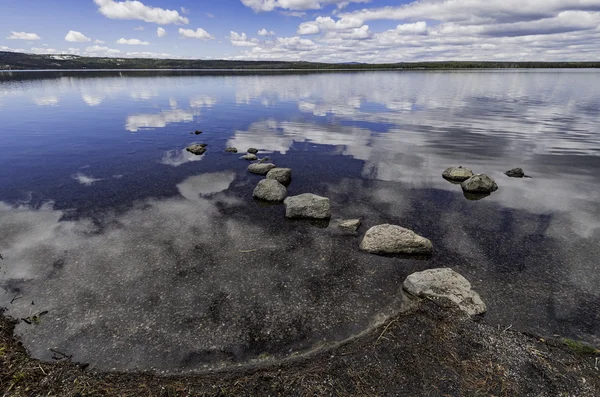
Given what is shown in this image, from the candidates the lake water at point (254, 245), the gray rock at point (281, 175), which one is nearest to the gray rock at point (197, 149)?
the lake water at point (254, 245)

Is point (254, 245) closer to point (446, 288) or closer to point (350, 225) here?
point (350, 225)

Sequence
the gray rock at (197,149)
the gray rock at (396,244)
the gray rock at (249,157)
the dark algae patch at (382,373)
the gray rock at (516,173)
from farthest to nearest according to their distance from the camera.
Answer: the gray rock at (197,149) → the gray rock at (249,157) → the gray rock at (516,173) → the gray rock at (396,244) → the dark algae patch at (382,373)

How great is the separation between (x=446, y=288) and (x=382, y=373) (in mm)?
4189

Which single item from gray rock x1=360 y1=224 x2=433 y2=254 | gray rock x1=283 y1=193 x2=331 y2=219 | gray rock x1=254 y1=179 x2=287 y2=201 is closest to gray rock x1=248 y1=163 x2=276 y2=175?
gray rock x1=254 y1=179 x2=287 y2=201

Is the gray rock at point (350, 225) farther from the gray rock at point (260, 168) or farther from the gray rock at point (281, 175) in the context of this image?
the gray rock at point (260, 168)

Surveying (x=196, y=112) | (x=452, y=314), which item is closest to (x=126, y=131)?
(x=196, y=112)

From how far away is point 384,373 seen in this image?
7.82m

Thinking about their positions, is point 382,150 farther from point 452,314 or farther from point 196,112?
point 196,112

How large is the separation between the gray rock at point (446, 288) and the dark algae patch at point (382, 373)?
3.55ft

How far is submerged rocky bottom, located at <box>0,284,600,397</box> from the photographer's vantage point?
7.34 metres

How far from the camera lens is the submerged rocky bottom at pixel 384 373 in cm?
734

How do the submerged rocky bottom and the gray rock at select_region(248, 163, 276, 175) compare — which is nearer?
the submerged rocky bottom

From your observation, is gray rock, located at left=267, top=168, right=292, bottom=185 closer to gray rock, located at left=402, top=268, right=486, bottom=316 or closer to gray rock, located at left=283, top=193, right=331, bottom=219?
gray rock, located at left=283, top=193, right=331, bottom=219

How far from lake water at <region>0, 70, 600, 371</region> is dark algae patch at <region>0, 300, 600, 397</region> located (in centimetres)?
56
